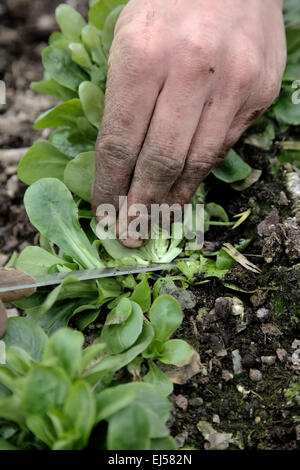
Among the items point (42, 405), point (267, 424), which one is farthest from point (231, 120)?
point (42, 405)

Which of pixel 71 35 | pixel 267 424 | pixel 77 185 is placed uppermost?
pixel 71 35

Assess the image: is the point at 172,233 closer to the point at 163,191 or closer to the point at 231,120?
the point at 163,191

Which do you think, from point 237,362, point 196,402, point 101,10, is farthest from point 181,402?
point 101,10

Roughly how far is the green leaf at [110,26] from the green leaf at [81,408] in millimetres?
1217

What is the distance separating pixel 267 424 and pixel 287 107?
112 cm

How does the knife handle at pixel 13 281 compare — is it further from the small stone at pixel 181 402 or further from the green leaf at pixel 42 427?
the small stone at pixel 181 402

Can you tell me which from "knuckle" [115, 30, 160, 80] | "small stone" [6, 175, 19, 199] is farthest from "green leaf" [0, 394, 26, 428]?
"small stone" [6, 175, 19, 199]

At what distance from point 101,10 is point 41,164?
0.61 metres

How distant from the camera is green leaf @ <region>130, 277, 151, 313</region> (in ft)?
3.96

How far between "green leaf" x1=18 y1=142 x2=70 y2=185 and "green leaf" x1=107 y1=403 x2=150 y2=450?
950mm

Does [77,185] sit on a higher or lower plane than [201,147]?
lower

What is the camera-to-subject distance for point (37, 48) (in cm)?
259

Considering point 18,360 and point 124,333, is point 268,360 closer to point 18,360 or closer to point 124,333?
point 124,333

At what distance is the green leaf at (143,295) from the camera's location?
121cm
